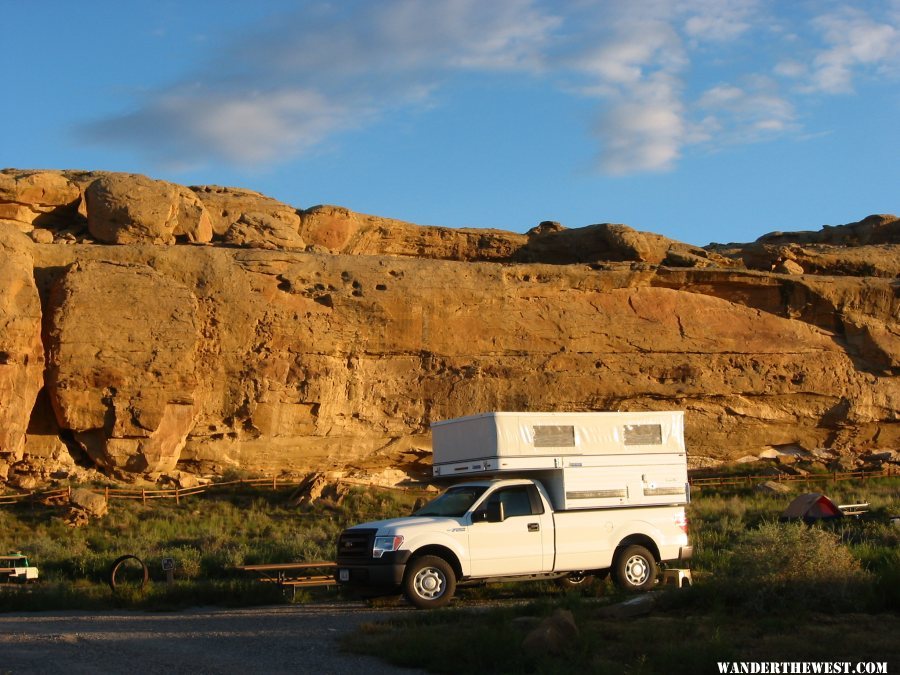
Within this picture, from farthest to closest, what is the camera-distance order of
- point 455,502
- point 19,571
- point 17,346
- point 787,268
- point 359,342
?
point 787,268 → point 359,342 → point 17,346 → point 19,571 → point 455,502

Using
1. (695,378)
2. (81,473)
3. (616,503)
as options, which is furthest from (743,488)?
(81,473)

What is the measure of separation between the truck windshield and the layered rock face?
14.7 m

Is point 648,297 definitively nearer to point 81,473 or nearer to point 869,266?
point 869,266

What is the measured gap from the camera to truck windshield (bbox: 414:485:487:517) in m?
15.2

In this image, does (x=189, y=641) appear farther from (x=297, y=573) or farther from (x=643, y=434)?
(x=643, y=434)

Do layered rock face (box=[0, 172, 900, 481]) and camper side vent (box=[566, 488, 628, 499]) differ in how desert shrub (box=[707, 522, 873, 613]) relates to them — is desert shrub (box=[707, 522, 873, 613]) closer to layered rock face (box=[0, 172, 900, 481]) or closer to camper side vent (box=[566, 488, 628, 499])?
camper side vent (box=[566, 488, 628, 499])

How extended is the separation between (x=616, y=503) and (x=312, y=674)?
7320 mm

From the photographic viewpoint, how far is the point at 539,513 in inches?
602

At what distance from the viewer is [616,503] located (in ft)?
52.1

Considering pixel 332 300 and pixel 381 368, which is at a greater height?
pixel 332 300

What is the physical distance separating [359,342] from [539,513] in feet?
55.0

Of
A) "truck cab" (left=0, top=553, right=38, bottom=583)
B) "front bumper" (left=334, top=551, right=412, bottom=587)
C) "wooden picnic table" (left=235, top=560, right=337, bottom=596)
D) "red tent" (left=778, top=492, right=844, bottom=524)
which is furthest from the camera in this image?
"red tent" (left=778, top=492, right=844, bottom=524)

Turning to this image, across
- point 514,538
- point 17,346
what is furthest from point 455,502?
point 17,346

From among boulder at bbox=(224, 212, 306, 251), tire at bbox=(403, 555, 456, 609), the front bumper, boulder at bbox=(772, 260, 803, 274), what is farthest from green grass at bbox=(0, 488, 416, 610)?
boulder at bbox=(772, 260, 803, 274)
